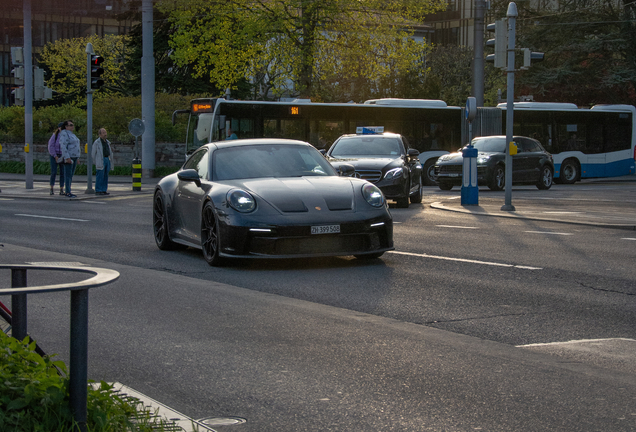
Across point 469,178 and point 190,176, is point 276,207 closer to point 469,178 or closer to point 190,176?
point 190,176

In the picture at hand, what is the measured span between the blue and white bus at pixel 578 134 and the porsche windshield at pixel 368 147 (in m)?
14.9

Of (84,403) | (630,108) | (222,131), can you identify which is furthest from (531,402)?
(630,108)

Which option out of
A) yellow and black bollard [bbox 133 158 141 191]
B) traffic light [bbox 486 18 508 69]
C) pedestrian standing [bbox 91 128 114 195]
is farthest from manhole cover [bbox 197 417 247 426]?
yellow and black bollard [bbox 133 158 141 191]

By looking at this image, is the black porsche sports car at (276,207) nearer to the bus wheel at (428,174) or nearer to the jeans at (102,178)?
the jeans at (102,178)

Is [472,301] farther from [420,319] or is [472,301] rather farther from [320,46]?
[320,46]

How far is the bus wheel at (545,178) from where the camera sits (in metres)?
28.2

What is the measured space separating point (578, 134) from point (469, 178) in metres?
16.5

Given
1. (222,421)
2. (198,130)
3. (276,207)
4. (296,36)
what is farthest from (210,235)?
(296,36)

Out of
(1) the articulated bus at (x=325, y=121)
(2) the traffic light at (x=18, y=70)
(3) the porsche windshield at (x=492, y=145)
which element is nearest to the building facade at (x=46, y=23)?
(1) the articulated bus at (x=325, y=121)

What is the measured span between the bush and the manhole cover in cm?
60

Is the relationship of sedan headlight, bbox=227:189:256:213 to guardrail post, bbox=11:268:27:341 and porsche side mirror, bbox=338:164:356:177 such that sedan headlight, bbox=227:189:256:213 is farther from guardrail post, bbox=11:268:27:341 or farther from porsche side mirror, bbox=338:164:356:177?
guardrail post, bbox=11:268:27:341

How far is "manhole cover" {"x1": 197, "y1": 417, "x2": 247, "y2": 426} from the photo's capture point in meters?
4.04

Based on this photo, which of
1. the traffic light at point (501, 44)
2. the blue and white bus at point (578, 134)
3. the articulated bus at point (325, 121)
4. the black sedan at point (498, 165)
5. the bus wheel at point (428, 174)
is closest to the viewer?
the traffic light at point (501, 44)

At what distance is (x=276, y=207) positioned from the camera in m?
9.40
